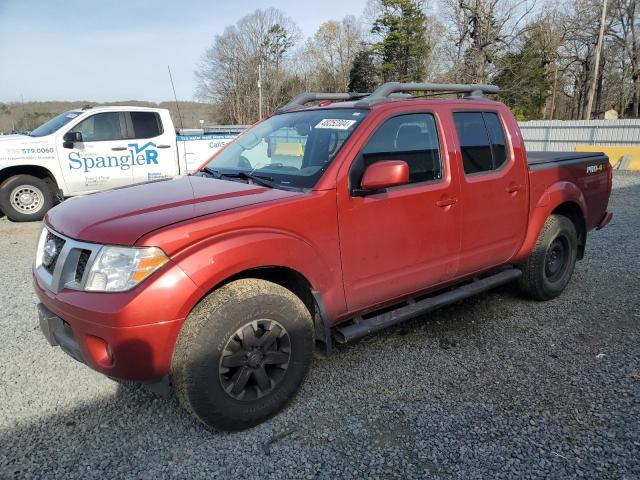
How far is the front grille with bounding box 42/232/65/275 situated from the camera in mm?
2591

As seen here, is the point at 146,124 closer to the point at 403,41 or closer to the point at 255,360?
the point at 255,360

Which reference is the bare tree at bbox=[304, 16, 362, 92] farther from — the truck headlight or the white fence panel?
the truck headlight

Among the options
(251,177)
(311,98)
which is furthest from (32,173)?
(251,177)

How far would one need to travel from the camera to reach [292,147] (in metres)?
3.28

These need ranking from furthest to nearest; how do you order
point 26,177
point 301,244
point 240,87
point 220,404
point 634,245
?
point 240,87 → point 26,177 → point 634,245 → point 301,244 → point 220,404

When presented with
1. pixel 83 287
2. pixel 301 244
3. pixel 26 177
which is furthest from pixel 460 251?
pixel 26 177

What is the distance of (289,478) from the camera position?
2.31 metres

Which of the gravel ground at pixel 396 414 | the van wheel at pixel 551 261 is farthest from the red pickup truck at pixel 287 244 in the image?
the gravel ground at pixel 396 414

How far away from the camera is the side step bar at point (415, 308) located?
2969 millimetres

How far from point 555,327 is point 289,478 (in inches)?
110

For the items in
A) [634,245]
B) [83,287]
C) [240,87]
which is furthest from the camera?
[240,87]

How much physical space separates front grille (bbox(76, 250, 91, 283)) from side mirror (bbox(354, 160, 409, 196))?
1597 mm

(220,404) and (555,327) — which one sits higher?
(220,404)

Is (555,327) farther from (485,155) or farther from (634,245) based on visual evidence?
(634,245)
